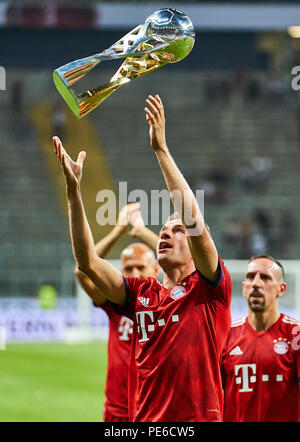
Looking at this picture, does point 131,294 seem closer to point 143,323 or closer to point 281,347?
point 143,323

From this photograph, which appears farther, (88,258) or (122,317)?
(122,317)

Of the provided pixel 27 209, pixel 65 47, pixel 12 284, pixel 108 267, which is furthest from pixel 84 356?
pixel 65 47

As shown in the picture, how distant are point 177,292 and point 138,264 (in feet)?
6.94

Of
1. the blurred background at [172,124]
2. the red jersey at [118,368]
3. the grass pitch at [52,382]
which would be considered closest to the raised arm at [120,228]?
the red jersey at [118,368]

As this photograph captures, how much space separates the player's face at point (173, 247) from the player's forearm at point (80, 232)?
0.39 meters

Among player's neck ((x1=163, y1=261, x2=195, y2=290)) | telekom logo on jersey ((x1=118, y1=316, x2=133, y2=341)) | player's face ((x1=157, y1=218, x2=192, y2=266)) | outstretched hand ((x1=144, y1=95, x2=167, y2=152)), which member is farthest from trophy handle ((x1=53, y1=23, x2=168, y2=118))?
telekom logo on jersey ((x1=118, y1=316, x2=133, y2=341))

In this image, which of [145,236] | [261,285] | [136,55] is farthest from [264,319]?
[136,55]

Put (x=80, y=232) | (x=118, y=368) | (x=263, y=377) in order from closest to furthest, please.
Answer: (x=80, y=232) < (x=263, y=377) < (x=118, y=368)

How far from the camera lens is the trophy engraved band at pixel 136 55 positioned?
3834 mm

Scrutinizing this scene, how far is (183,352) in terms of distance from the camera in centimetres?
421

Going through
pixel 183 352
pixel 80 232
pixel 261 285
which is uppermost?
pixel 261 285

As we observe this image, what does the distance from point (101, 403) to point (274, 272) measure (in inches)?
269

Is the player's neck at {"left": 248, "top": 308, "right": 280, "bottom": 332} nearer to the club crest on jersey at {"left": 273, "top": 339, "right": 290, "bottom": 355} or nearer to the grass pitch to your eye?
the club crest on jersey at {"left": 273, "top": 339, "right": 290, "bottom": 355}
